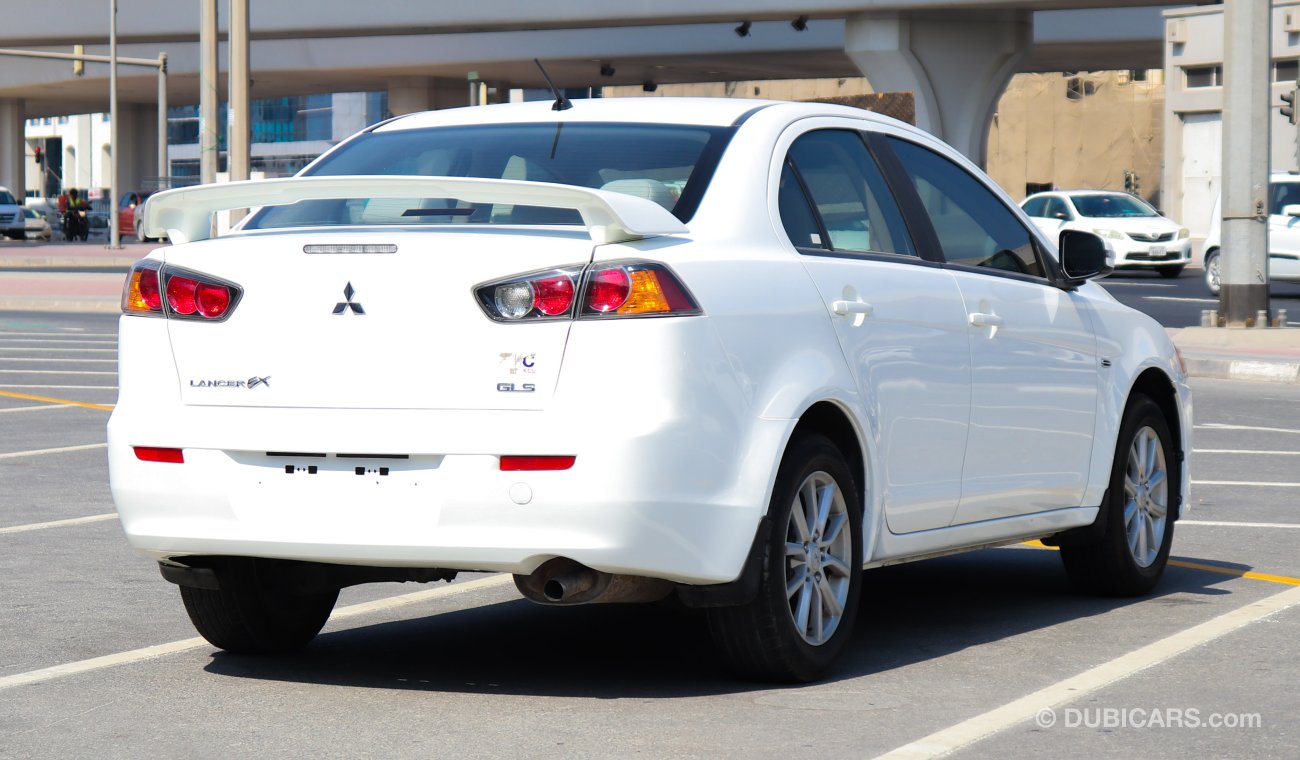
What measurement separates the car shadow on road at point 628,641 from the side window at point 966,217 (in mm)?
1223

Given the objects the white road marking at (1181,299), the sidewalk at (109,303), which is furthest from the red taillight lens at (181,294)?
the white road marking at (1181,299)

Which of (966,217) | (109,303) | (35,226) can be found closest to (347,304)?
(966,217)

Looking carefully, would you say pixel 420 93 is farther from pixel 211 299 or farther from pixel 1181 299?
pixel 211 299

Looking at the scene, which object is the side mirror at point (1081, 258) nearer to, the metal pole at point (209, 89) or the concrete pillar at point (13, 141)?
the metal pole at point (209, 89)

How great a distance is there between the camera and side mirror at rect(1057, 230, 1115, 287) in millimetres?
7355

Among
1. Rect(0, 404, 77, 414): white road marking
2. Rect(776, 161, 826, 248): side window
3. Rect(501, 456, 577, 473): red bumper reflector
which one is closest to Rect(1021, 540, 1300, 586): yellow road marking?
Rect(776, 161, 826, 248): side window

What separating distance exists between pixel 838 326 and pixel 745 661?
100 cm

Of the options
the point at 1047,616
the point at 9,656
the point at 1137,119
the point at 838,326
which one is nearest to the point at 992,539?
the point at 1047,616

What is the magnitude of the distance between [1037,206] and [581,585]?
3317 centimetres

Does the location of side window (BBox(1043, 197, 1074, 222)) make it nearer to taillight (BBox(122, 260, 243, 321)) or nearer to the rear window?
the rear window

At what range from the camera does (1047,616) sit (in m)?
7.06

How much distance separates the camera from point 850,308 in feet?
19.4

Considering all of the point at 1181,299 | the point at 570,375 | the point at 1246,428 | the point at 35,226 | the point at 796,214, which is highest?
the point at 35,226

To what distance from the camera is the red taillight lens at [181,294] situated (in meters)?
5.56
